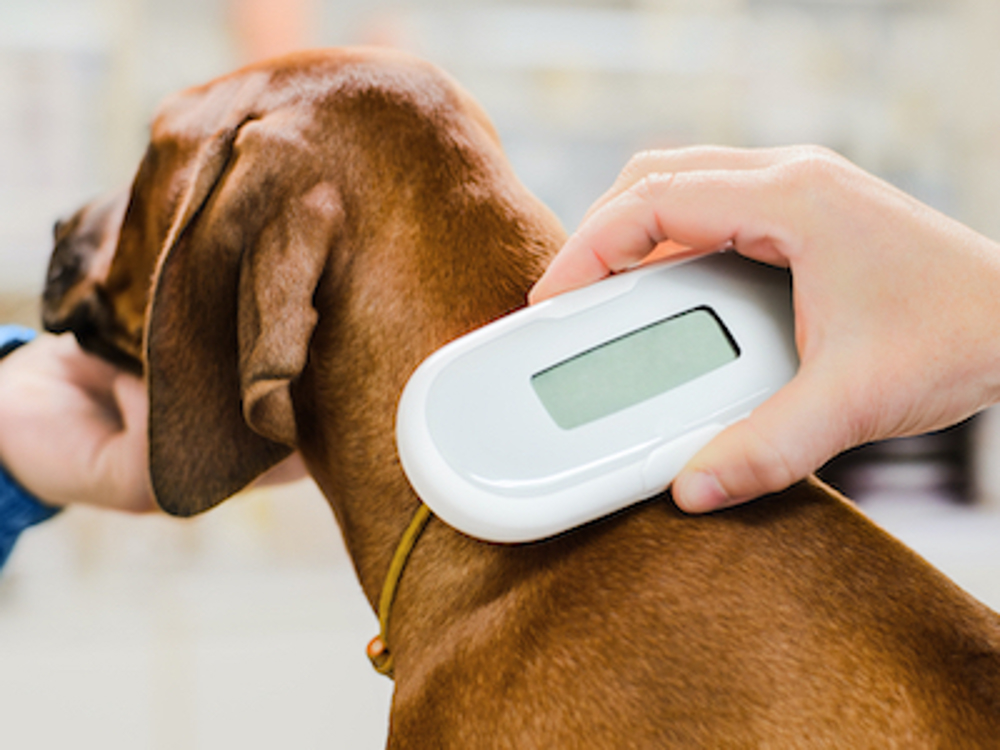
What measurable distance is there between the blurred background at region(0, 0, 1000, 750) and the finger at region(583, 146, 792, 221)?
161cm

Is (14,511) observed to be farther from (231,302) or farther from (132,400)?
(231,302)

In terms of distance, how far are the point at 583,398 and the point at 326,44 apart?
209 cm

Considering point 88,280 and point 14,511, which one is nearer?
point 88,280

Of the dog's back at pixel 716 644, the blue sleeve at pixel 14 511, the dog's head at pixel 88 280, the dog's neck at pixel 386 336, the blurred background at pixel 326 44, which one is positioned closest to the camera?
the dog's back at pixel 716 644

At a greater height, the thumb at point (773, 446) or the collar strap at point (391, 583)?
the thumb at point (773, 446)

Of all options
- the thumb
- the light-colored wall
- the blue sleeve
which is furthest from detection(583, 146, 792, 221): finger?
the light-colored wall

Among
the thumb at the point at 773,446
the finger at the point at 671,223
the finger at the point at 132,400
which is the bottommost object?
the finger at the point at 132,400

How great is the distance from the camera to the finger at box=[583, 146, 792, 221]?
536 mm

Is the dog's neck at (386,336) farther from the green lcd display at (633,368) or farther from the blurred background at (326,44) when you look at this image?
the blurred background at (326,44)

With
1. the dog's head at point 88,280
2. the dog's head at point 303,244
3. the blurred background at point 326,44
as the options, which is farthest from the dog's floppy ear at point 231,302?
the blurred background at point 326,44

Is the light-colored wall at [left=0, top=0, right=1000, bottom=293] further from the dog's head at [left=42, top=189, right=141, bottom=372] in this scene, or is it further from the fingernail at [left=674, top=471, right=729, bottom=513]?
the fingernail at [left=674, top=471, right=729, bottom=513]

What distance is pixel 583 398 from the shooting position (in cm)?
49

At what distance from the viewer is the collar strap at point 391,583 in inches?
22.7

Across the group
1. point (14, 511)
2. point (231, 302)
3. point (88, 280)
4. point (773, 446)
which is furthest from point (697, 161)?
point (14, 511)
